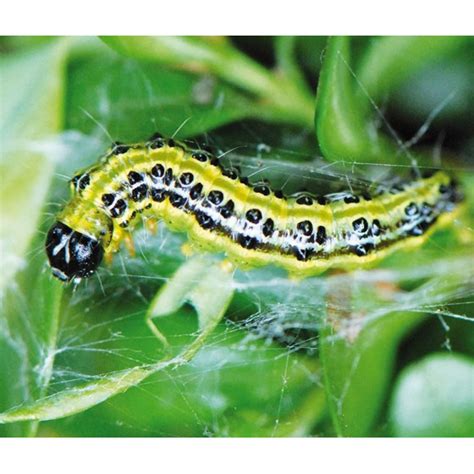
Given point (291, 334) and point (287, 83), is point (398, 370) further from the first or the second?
point (287, 83)

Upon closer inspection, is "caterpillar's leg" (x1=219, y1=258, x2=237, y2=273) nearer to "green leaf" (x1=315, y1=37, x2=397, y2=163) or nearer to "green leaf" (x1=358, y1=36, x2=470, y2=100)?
"green leaf" (x1=315, y1=37, x2=397, y2=163)

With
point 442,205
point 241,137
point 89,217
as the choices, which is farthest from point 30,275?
point 442,205

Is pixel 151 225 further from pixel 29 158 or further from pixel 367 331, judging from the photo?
pixel 367 331

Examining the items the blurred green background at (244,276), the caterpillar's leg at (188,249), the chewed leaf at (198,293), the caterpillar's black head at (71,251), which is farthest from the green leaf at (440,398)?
the caterpillar's black head at (71,251)

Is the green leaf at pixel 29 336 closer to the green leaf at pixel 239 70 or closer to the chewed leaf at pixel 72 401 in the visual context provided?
the chewed leaf at pixel 72 401

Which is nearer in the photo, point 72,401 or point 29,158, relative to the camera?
point 72,401

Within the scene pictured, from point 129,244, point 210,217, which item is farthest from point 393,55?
point 129,244

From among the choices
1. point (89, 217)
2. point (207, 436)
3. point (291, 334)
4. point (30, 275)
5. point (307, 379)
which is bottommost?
point (207, 436)
